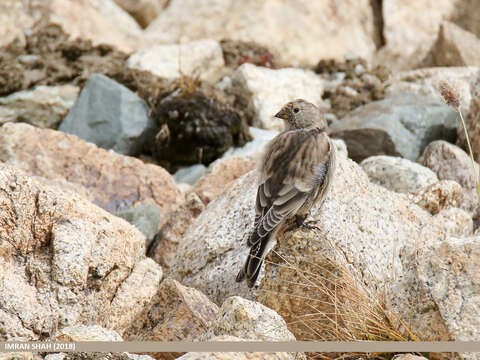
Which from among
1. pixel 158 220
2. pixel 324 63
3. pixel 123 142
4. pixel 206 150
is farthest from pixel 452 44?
pixel 158 220

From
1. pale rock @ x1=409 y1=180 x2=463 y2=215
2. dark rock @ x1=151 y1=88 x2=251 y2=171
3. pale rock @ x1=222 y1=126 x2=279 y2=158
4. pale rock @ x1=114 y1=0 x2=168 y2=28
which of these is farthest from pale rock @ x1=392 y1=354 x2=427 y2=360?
pale rock @ x1=114 y1=0 x2=168 y2=28

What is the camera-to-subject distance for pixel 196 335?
4.04 metres

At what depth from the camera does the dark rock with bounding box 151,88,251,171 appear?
9.13 m

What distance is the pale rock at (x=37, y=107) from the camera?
9477mm

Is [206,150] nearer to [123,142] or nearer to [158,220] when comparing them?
[123,142]

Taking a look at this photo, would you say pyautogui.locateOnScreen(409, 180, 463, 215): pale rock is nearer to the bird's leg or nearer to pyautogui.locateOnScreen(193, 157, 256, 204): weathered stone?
the bird's leg

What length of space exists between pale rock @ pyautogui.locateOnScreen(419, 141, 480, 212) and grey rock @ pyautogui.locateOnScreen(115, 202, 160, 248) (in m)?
3.15

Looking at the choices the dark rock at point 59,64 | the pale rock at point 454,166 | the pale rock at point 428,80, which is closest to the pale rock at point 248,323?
the pale rock at point 454,166

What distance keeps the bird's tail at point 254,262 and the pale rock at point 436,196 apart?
92.3 inches

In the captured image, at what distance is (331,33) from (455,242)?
945cm

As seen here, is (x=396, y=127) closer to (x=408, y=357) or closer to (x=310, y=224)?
(x=310, y=224)

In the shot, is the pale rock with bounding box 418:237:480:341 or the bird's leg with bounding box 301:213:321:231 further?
the bird's leg with bounding box 301:213:321:231

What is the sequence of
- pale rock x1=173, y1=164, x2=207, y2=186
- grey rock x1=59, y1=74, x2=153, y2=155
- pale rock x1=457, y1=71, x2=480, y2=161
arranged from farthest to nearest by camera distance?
grey rock x1=59, y1=74, x2=153, y2=155 → pale rock x1=173, y1=164, x2=207, y2=186 → pale rock x1=457, y1=71, x2=480, y2=161

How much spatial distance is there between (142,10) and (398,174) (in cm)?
833
